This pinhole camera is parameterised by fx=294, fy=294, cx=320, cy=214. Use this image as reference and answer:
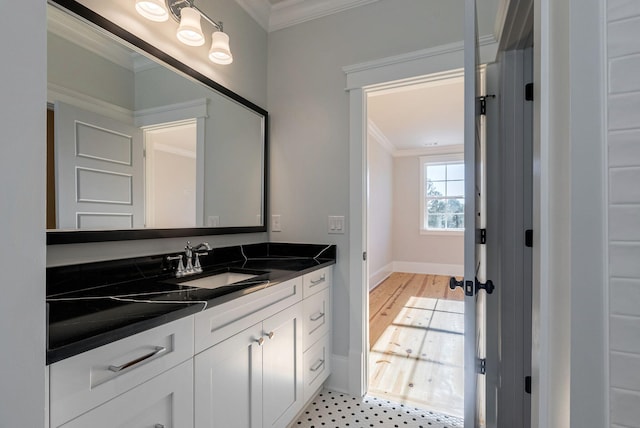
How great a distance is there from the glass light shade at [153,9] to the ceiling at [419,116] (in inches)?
52.6

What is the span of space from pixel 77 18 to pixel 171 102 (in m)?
0.46

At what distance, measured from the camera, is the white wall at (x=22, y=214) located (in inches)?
18.4

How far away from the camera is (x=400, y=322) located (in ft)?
10.7

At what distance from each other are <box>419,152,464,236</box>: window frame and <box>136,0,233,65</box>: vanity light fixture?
4911 millimetres

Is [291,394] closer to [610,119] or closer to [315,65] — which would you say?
[610,119]

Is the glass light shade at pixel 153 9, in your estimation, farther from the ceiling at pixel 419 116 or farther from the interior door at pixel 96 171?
the ceiling at pixel 419 116

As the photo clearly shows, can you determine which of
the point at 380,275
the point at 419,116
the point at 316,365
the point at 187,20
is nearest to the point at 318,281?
the point at 316,365

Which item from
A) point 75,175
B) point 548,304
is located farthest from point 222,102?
point 548,304

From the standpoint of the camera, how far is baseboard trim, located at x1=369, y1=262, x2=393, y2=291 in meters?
4.84

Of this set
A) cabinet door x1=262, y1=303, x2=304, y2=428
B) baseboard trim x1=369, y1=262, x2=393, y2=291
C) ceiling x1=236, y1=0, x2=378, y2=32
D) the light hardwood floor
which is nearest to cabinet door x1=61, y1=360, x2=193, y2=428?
cabinet door x1=262, y1=303, x2=304, y2=428

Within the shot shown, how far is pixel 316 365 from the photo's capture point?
185cm

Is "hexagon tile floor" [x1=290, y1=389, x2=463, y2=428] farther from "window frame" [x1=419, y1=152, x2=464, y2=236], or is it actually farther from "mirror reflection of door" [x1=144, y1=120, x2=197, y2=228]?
"window frame" [x1=419, y1=152, x2=464, y2=236]

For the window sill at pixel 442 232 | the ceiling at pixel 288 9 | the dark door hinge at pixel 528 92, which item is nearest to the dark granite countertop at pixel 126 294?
the dark door hinge at pixel 528 92

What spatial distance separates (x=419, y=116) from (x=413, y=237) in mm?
2793
